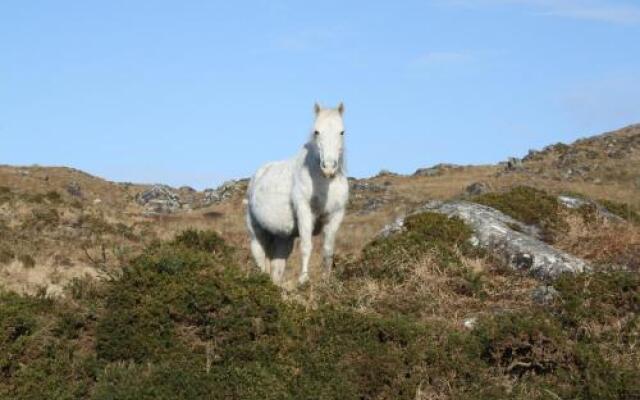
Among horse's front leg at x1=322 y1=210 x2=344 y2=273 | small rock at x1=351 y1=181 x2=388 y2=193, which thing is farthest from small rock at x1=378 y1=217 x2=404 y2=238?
small rock at x1=351 y1=181 x2=388 y2=193

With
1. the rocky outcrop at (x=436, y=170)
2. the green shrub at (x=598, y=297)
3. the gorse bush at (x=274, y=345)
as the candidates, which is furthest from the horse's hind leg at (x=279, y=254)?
the rocky outcrop at (x=436, y=170)

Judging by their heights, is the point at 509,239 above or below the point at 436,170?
below

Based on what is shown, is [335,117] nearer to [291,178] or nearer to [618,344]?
[291,178]

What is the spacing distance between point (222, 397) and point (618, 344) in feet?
14.6

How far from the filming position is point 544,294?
1111 centimetres

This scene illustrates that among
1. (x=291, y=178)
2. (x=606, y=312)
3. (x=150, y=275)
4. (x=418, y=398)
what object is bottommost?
(x=418, y=398)

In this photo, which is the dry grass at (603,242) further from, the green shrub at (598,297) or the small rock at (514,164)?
the small rock at (514,164)

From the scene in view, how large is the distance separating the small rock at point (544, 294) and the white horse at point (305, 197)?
10.6 ft

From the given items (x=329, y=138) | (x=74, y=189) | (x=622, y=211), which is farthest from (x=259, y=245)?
(x=74, y=189)

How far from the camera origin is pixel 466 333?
973 centimetres

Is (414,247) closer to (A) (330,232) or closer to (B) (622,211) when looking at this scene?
(A) (330,232)

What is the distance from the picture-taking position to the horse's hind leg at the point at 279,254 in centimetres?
1459

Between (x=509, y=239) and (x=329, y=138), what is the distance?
3.64 m

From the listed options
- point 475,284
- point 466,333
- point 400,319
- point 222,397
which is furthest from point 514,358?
point 222,397
